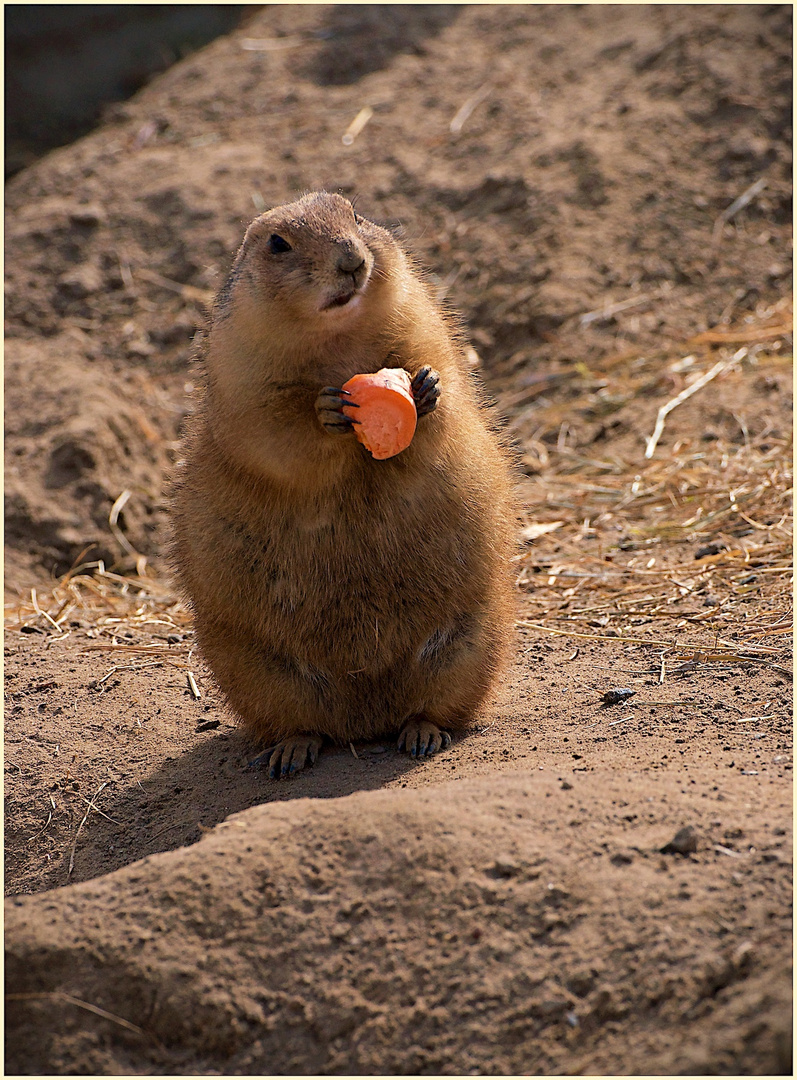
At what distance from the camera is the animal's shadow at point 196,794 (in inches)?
156

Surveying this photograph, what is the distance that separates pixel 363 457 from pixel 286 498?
0.32 metres

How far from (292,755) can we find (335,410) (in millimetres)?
1331

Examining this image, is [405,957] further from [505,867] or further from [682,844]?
[682,844]

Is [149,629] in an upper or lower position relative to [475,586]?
lower

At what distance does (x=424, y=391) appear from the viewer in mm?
4023

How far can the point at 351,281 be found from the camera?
3850mm

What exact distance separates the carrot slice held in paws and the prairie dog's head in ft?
0.87

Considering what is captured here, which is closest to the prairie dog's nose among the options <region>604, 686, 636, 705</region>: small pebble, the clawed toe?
the clawed toe

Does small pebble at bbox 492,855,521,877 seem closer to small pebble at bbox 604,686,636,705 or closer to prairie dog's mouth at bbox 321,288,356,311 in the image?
small pebble at bbox 604,686,636,705

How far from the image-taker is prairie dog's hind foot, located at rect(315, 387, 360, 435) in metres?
3.85

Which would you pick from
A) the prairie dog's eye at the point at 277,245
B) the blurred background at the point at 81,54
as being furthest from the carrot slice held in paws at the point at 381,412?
the blurred background at the point at 81,54

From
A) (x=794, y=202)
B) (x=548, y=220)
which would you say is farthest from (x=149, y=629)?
(x=794, y=202)

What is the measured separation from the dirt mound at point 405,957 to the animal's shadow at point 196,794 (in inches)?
32.2

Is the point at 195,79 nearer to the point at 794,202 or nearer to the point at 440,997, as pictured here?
the point at 794,202
